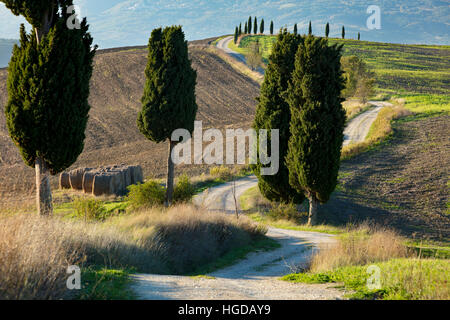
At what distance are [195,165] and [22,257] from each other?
28804 mm

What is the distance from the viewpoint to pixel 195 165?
1378 inches

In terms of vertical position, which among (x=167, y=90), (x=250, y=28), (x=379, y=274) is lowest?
(x=379, y=274)

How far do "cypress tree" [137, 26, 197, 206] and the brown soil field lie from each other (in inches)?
412

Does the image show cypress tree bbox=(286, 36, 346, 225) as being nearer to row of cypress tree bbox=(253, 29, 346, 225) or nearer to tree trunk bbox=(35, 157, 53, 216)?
row of cypress tree bbox=(253, 29, 346, 225)

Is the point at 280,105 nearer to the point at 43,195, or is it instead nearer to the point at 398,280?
the point at 43,195

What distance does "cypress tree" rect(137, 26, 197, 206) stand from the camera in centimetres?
2070

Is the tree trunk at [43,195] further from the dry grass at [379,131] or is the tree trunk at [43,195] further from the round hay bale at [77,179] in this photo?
the dry grass at [379,131]

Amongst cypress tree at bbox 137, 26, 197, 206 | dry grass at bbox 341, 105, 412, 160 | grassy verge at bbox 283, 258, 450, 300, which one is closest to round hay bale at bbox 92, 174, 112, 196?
cypress tree at bbox 137, 26, 197, 206

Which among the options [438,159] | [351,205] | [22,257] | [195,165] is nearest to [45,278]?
[22,257]

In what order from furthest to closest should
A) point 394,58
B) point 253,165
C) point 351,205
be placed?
1. point 394,58
2. point 351,205
3. point 253,165

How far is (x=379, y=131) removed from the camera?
4366 centimetres

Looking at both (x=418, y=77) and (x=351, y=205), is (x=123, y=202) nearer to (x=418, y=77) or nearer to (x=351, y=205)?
(x=351, y=205)

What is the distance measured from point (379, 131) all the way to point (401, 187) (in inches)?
651

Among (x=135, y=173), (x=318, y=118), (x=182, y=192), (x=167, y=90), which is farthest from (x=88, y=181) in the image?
(x=318, y=118)
